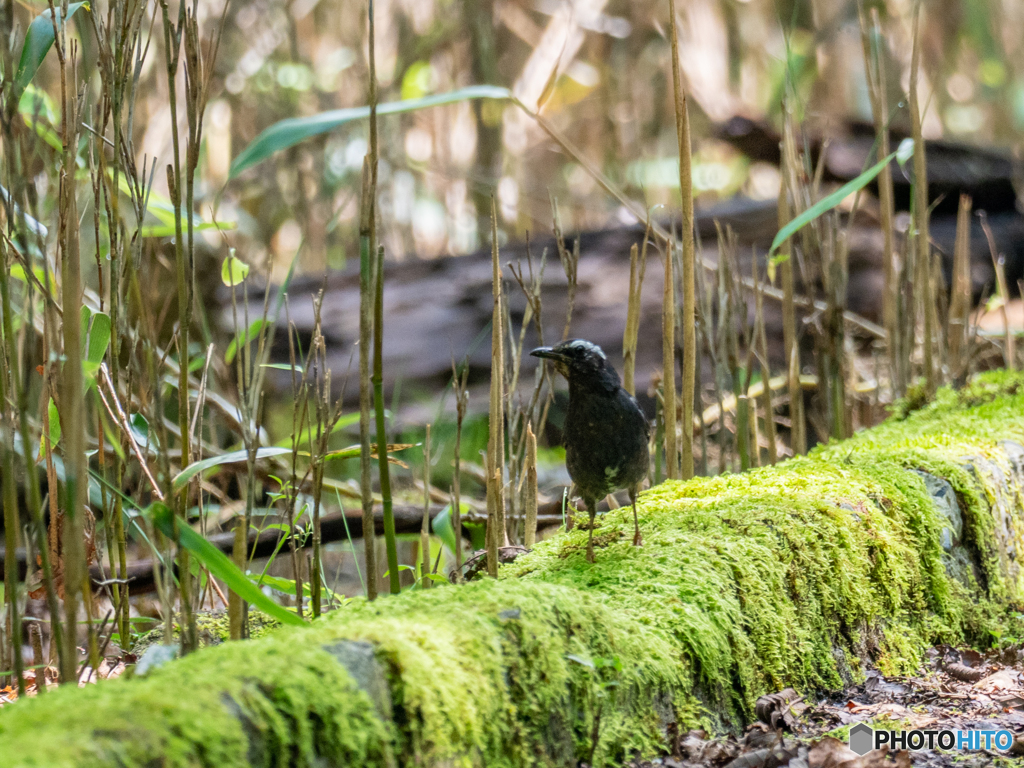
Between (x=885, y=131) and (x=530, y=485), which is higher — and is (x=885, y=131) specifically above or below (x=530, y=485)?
Result: above

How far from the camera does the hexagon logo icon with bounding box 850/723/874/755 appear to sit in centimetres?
165

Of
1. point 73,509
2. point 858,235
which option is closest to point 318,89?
point 858,235

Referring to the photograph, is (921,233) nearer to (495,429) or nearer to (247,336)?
(495,429)

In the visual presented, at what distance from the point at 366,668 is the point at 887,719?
4.02 ft

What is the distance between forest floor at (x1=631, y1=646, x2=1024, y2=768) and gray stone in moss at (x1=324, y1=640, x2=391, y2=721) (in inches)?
21.5

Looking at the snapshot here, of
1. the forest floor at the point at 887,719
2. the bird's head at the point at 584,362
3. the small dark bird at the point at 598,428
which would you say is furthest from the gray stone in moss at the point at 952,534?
the bird's head at the point at 584,362

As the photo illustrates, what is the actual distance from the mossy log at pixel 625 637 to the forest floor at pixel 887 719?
2.0 inches

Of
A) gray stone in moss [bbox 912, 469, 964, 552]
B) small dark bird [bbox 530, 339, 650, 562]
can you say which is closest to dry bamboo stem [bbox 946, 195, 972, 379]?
gray stone in moss [bbox 912, 469, 964, 552]

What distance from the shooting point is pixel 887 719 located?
6.07 ft

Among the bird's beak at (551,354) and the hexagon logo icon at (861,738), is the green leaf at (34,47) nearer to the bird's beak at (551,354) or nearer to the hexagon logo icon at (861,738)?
the bird's beak at (551,354)

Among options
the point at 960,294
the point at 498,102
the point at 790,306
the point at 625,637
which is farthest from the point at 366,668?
the point at 498,102

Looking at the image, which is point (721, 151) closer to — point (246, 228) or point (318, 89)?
point (318, 89)

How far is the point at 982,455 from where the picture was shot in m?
3.02

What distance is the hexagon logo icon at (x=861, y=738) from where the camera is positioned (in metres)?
1.65
